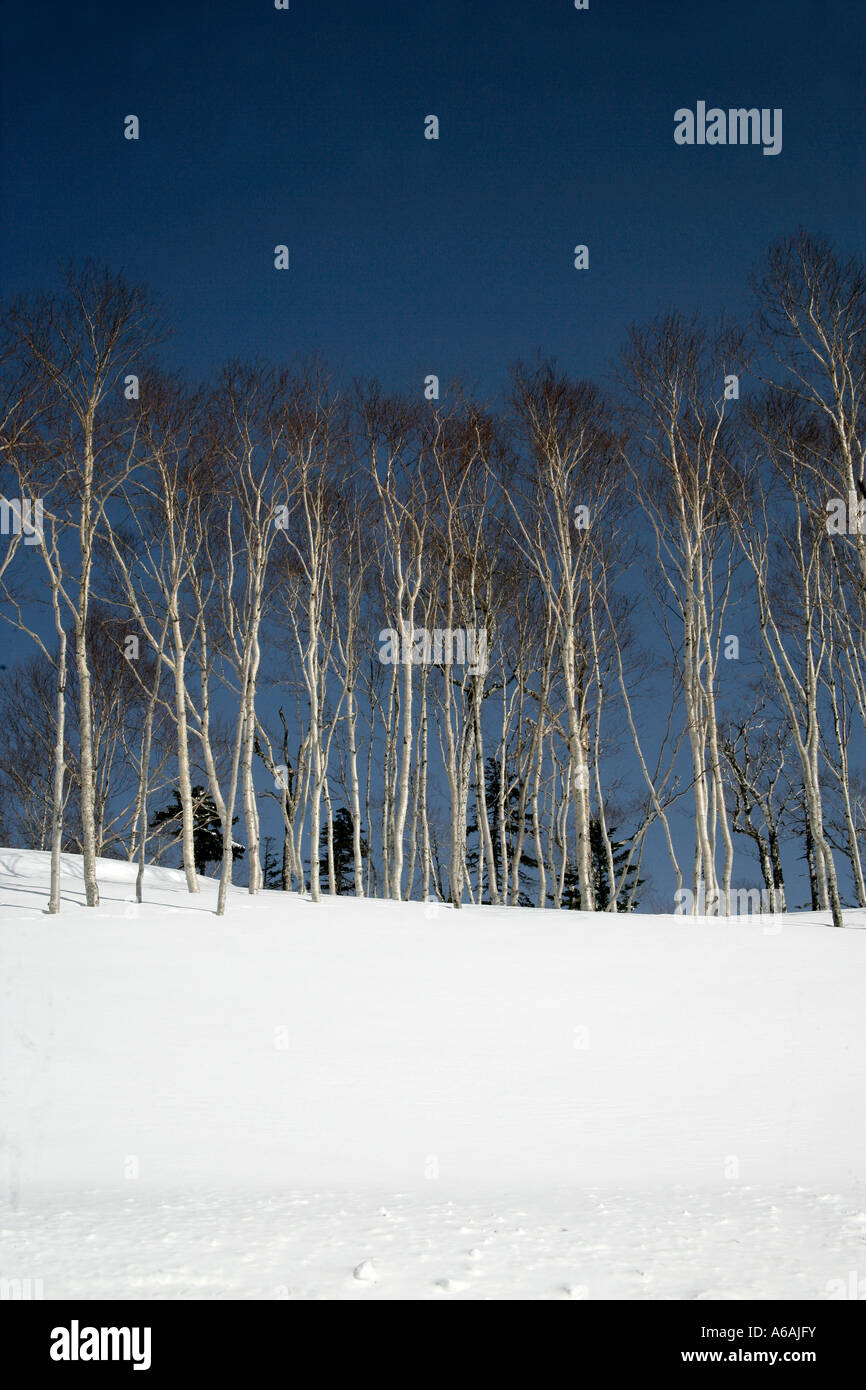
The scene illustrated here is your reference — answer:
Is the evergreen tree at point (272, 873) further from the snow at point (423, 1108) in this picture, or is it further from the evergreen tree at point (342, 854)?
the snow at point (423, 1108)

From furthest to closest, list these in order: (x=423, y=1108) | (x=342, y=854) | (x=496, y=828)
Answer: (x=342, y=854) → (x=496, y=828) → (x=423, y=1108)

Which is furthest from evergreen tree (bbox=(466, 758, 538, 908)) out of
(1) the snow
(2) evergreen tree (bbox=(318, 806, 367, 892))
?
(1) the snow

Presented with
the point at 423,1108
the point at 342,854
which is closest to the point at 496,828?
the point at 342,854

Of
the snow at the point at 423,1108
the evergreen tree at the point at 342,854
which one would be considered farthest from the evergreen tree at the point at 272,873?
the snow at the point at 423,1108

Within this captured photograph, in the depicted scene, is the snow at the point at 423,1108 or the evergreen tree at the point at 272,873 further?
the evergreen tree at the point at 272,873

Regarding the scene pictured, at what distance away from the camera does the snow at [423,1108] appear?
399 cm

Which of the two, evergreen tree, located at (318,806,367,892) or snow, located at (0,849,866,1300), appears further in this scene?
evergreen tree, located at (318,806,367,892)

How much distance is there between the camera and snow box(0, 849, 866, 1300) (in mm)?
3992

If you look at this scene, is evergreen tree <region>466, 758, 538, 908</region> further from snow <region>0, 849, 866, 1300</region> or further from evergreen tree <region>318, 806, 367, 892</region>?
snow <region>0, 849, 866, 1300</region>

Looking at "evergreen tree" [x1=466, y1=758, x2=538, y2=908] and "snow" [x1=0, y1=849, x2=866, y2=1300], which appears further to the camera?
"evergreen tree" [x1=466, y1=758, x2=538, y2=908]

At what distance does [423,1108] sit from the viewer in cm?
700

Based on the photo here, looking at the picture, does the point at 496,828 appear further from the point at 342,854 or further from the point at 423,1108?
the point at 423,1108

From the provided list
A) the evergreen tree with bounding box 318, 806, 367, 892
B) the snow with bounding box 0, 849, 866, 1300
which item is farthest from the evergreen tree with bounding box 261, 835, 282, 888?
the snow with bounding box 0, 849, 866, 1300

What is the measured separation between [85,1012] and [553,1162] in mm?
5246
